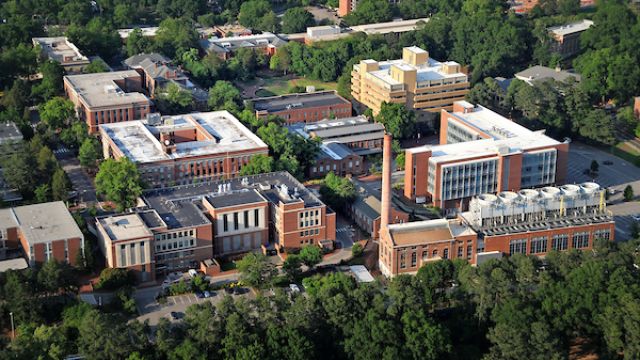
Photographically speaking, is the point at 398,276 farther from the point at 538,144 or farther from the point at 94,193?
the point at 94,193

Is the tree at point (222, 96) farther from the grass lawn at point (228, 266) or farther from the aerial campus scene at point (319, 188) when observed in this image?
the grass lawn at point (228, 266)

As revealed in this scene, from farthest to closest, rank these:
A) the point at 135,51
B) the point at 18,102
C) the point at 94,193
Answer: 1. the point at 135,51
2. the point at 18,102
3. the point at 94,193

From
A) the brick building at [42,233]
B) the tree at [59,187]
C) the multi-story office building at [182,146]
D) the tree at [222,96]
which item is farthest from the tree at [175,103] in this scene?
the brick building at [42,233]

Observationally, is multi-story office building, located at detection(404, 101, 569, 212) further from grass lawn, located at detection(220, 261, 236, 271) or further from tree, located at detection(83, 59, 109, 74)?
tree, located at detection(83, 59, 109, 74)

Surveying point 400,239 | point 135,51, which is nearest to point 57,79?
point 135,51

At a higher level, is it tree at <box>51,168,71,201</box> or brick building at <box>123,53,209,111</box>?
brick building at <box>123,53,209,111</box>

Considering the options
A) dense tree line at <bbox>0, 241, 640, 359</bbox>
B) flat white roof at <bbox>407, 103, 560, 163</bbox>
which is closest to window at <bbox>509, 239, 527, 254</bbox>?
dense tree line at <bbox>0, 241, 640, 359</bbox>

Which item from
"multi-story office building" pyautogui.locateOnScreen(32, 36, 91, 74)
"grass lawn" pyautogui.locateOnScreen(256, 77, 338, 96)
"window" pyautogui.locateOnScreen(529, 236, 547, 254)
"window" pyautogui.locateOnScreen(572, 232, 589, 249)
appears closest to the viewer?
"window" pyautogui.locateOnScreen(529, 236, 547, 254)
